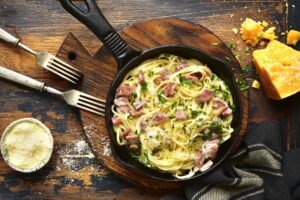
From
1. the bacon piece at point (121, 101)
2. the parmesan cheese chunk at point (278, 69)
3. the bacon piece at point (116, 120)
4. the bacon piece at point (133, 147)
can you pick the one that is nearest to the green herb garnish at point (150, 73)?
the bacon piece at point (121, 101)

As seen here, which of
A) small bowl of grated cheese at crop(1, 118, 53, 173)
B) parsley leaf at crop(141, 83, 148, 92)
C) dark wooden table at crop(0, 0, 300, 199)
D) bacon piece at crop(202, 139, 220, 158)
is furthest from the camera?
dark wooden table at crop(0, 0, 300, 199)

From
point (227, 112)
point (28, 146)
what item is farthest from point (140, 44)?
point (28, 146)

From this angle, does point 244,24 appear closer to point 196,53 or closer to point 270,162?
point 196,53

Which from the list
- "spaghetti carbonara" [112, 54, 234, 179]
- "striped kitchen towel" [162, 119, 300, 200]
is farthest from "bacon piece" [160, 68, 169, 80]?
"striped kitchen towel" [162, 119, 300, 200]

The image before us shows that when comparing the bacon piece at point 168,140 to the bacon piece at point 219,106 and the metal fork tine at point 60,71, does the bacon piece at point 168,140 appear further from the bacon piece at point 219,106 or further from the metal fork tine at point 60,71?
the metal fork tine at point 60,71

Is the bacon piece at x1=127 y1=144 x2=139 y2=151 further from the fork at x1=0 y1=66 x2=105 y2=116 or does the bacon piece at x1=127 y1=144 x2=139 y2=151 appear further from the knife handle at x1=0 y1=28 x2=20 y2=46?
the knife handle at x1=0 y1=28 x2=20 y2=46

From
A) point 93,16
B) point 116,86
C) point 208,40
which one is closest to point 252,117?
point 208,40

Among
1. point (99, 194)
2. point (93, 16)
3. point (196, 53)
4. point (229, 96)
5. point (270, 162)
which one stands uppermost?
point (93, 16)
